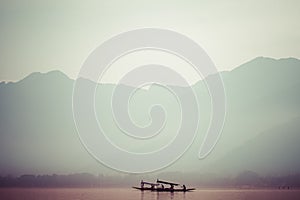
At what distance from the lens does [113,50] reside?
2806 cm

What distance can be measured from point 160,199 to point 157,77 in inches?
639

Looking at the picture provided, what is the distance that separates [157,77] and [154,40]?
7.11 ft

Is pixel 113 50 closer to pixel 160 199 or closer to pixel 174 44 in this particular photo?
pixel 174 44

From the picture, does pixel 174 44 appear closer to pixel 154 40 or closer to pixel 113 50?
pixel 154 40

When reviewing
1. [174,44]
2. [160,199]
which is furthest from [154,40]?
[160,199]

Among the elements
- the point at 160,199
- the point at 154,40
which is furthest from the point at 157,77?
the point at 160,199

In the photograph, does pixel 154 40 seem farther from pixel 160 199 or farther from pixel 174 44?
pixel 160 199

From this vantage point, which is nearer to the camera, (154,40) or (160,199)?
(154,40)

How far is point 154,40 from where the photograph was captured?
2892 cm

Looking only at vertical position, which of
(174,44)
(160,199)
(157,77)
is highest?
(174,44)

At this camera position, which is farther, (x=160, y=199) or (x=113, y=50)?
(x=160, y=199)

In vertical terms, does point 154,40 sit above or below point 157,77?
above

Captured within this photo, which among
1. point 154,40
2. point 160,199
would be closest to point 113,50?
point 154,40

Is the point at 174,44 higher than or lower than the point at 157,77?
higher
